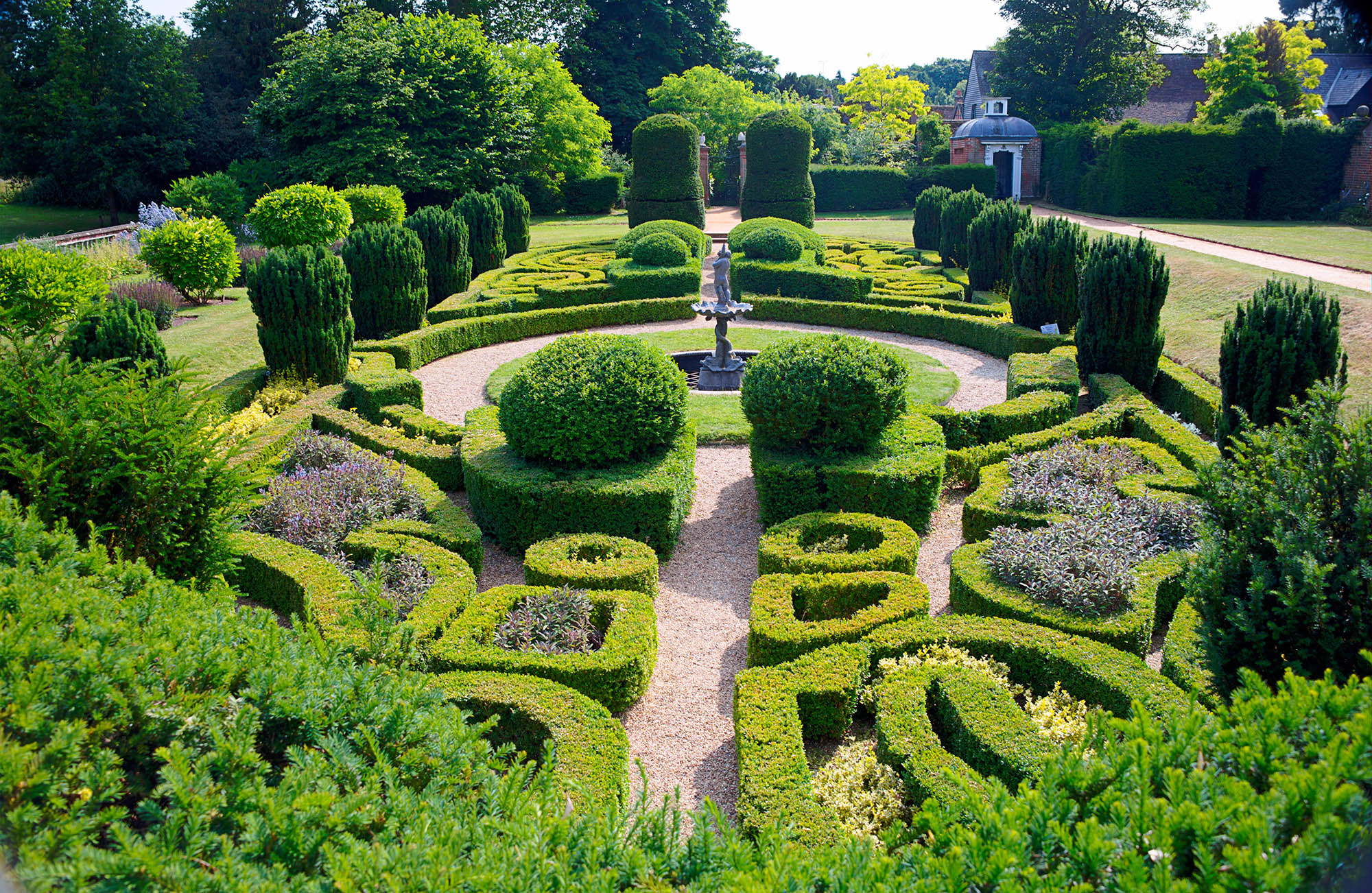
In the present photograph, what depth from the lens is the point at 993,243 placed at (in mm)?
19156

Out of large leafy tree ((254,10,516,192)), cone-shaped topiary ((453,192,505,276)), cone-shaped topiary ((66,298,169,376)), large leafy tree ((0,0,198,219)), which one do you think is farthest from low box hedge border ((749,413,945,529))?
large leafy tree ((0,0,198,219))

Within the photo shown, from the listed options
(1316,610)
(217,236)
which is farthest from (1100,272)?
(217,236)

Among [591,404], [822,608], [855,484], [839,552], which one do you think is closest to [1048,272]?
[855,484]

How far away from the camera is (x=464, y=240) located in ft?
65.5

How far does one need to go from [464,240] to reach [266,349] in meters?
8.26

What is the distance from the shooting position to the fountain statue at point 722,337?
45.9 ft

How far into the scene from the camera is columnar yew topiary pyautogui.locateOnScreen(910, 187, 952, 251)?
2522 cm

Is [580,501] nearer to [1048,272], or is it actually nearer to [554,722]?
[554,722]

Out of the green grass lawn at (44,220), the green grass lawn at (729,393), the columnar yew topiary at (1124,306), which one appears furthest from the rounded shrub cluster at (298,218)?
the green grass lawn at (44,220)

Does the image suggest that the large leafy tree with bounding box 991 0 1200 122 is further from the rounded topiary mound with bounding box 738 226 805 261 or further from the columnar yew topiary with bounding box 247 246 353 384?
the columnar yew topiary with bounding box 247 246 353 384

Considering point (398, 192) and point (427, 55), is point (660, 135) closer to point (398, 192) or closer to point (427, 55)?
point (398, 192)

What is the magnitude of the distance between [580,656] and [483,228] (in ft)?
60.3

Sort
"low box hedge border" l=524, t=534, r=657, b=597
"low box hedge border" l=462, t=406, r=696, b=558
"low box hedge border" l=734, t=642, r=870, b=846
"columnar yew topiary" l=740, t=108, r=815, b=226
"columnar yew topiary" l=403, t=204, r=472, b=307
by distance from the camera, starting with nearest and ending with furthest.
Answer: "low box hedge border" l=734, t=642, r=870, b=846, "low box hedge border" l=524, t=534, r=657, b=597, "low box hedge border" l=462, t=406, r=696, b=558, "columnar yew topiary" l=403, t=204, r=472, b=307, "columnar yew topiary" l=740, t=108, r=815, b=226

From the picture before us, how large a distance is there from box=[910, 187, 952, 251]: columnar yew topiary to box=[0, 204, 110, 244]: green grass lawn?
3128 cm
